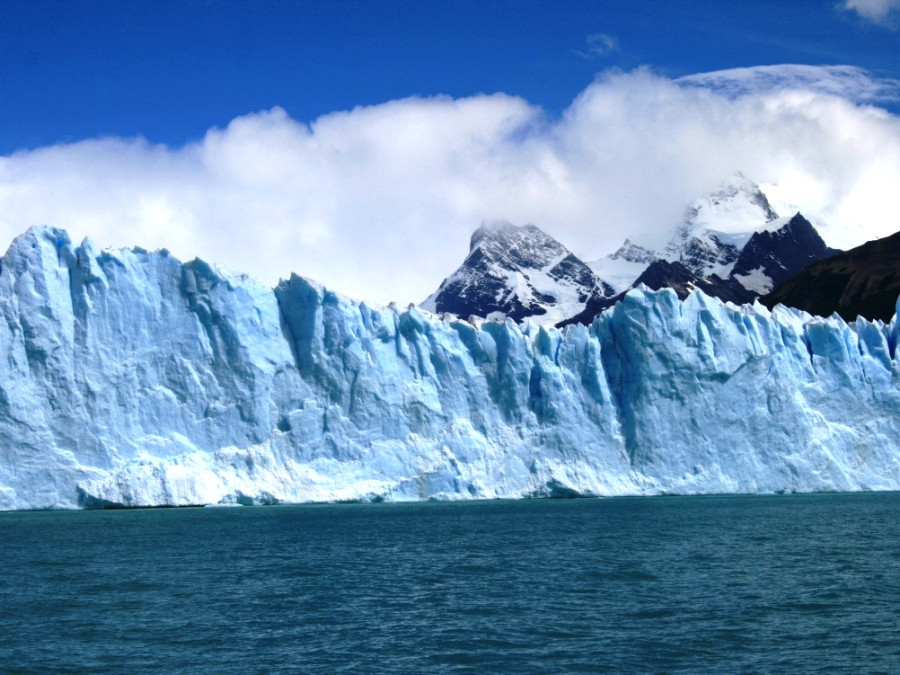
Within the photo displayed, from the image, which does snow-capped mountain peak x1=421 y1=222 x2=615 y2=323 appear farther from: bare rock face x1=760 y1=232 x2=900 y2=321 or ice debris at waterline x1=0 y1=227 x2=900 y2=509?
ice debris at waterline x1=0 y1=227 x2=900 y2=509

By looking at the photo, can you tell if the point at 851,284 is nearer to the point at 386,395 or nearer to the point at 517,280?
the point at 386,395

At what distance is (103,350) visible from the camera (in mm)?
40562

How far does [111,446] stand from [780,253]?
11291 centimetres

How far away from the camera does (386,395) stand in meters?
44.0

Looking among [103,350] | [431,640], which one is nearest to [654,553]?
[431,640]

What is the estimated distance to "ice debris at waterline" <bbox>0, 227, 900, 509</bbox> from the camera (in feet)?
129

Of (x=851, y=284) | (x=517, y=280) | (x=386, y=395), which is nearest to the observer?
(x=386, y=395)

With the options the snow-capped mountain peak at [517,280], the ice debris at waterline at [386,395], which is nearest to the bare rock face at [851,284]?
the ice debris at waterline at [386,395]

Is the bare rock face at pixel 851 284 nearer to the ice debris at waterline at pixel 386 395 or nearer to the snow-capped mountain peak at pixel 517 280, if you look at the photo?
the ice debris at waterline at pixel 386 395

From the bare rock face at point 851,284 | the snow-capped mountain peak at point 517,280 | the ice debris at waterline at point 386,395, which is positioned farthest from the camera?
the snow-capped mountain peak at point 517,280

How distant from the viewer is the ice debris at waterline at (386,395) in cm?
3938

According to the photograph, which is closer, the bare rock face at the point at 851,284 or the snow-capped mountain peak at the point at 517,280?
the bare rock face at the point at 851,284

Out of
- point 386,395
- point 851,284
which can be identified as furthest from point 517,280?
point 386,395

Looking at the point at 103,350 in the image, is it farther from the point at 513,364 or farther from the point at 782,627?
the point at 782,627
